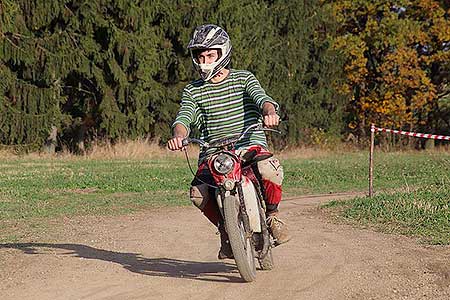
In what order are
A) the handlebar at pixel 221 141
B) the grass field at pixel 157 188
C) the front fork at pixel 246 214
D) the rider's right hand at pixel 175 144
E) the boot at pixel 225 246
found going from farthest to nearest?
the grass field at pixel 157 188 < the boot at pixel 225 246 < the front fork at pixel 246 214 < the handlebar at pixel 221 141 < the rider's right hand at pixel 175 144

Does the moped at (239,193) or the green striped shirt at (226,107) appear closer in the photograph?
the moped at (239,193)

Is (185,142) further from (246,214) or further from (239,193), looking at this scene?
(246,214)

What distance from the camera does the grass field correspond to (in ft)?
39.6

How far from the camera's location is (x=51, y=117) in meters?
32.6

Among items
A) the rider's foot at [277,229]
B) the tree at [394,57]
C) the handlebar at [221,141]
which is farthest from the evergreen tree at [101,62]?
the handlebar at [221,141]

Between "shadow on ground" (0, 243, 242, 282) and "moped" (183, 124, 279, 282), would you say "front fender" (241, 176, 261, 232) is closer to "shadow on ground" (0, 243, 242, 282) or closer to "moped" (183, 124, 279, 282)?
"moped" (183, 124, 279, 282)

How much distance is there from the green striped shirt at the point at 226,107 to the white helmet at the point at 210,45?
0.18m

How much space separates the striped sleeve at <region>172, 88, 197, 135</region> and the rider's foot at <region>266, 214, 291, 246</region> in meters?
1.17

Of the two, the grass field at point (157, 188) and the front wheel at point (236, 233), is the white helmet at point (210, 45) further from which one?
the grass field at point (157, 188)

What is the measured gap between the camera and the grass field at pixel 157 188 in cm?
1206

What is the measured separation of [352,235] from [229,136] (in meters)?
3.89

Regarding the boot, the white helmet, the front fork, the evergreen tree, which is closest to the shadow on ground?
the boot

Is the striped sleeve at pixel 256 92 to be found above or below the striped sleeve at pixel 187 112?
above

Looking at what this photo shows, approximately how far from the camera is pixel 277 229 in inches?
305
